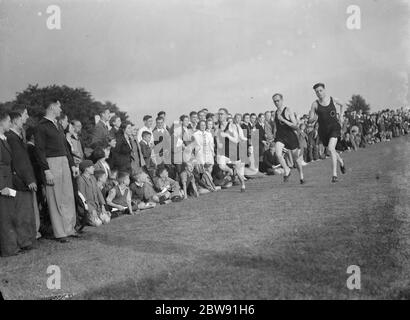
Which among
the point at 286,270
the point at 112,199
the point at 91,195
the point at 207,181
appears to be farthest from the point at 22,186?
the point at 207,181

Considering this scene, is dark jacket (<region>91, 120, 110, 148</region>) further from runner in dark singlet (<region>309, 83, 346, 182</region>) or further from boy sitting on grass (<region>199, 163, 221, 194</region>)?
runner in dark singlet (<region>309, 83, 346, 182</region>)

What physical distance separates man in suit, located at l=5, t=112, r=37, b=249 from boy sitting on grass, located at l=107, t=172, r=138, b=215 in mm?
3120

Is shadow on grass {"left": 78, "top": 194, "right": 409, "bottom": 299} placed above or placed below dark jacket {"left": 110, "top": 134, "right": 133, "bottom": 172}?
below

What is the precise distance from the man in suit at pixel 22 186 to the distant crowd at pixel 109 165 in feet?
0.05

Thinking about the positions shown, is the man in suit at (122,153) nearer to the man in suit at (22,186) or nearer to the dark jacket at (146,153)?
the dark jacket at (146,153)

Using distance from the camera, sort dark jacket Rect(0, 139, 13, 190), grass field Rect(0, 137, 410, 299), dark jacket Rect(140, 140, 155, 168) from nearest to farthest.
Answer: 1. grass field Rect(0, 137, 410, 299)
2. dark jacket Rect(0, 139, 13, 190)
3. dark jacket Rect(140, 140, 155, 168)

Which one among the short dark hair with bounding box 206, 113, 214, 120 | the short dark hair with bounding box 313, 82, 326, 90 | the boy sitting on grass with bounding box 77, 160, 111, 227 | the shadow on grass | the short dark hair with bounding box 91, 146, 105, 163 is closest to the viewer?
the shadow on grass

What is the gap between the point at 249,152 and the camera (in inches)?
710

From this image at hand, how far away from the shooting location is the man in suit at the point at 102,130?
1233 cm

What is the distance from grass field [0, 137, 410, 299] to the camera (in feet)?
15.9

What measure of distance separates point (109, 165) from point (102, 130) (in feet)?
2.92

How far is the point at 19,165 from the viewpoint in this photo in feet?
26.4

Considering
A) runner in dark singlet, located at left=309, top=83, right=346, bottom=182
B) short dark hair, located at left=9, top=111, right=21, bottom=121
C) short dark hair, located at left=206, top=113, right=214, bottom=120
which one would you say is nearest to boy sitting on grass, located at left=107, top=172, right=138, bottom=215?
short dark hair, located at left=9, top=111, right=21, bottom=121
